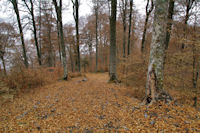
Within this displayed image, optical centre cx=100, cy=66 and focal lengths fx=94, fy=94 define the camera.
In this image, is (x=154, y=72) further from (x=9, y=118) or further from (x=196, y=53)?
(x=9, y=118)

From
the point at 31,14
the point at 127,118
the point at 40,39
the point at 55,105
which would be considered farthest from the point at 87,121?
the point at 40,39

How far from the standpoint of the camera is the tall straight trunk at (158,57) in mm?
2900

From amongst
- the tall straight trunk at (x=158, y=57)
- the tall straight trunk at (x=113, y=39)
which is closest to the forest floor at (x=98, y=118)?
the tall straight trunk at (x=158, y=57)

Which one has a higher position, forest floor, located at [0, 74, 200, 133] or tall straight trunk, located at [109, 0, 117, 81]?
tall straight trunk, located at [109, 0, 117, 81]

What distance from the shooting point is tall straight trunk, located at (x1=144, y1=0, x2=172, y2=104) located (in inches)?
114

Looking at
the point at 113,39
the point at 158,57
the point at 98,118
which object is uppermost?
the point at 113,39

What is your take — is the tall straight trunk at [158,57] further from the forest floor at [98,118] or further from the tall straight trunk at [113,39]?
the tall straight trunk at [113,39]

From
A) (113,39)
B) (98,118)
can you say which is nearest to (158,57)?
(98,118)

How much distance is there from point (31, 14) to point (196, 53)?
13.1 metres

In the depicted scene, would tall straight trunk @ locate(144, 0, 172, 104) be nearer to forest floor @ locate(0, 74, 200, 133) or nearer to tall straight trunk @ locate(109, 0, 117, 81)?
forest floor @ locate(0, 74, 200, 133)

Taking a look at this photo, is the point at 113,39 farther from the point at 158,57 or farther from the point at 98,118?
the point at 98,118

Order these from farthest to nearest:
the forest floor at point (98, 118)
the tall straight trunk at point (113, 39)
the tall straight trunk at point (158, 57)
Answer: the tall straight trunk at point (113, 39) < the tall straight trunk at point (158, 57) < the forest floor at point (98, 118)

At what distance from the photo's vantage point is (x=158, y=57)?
9.78 feet

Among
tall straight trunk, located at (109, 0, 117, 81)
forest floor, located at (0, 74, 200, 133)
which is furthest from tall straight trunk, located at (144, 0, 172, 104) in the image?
tall straight trunk, located at (109, 0, 117, 81)
